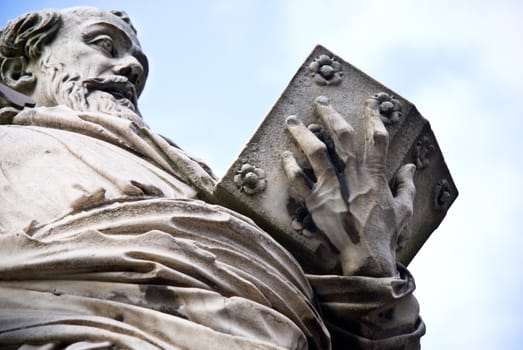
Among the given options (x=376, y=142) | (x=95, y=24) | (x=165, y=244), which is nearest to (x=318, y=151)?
(x=376, y=142)

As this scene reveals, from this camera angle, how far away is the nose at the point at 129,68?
6.74m

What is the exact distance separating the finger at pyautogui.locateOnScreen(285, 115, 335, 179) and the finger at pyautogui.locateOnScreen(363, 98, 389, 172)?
0.20m

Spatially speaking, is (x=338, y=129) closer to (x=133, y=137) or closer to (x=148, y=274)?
(x=133, y=137)

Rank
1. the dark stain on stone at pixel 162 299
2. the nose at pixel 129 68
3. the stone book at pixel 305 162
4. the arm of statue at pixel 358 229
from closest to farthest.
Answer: the dark stain on stone at pixel 162 299 → the arm of statue at pixel 358 229 → the stone book at pixel 305 162 → the nose at pixel 129 68

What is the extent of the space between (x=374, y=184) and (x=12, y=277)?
1.67 m

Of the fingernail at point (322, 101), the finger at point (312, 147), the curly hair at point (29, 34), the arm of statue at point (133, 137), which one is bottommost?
the curly hair at point (29, 34)

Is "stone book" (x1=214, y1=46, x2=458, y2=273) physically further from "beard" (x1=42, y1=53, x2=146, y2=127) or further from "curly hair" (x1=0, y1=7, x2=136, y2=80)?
"curly hair" (x1=0, y1=7, x2=136, y2=80)

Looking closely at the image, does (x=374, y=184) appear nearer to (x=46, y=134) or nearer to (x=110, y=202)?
(x=110, y=202)

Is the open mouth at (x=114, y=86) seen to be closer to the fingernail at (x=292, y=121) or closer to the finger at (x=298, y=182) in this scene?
Result: the fingernail at (x=292, y=121)

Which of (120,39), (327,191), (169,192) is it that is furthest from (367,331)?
(120,39)

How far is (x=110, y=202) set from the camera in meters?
4.57

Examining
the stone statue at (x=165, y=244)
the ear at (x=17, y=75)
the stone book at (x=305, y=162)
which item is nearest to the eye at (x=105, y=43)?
the stone statue at (x=165, y=244)

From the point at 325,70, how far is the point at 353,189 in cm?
70

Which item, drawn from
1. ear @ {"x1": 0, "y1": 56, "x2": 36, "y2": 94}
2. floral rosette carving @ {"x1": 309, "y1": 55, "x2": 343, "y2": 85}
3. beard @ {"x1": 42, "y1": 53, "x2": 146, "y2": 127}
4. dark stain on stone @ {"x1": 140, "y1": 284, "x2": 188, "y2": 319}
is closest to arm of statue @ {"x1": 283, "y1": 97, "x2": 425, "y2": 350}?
floral rosette carving @ {"x1": 309, "y1": 55, "x2": 343, "y2": 85}
